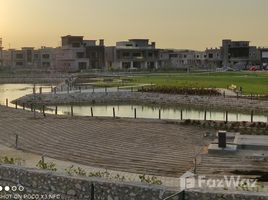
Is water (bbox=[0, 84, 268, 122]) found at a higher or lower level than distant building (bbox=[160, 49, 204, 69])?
lower

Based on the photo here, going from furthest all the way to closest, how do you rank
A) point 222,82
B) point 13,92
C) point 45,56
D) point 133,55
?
1. point 45,56
2. point 133,55
3. point 13,92
4. point 222,82

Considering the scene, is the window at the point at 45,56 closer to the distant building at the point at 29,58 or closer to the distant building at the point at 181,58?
the distant building at the point at 29,58

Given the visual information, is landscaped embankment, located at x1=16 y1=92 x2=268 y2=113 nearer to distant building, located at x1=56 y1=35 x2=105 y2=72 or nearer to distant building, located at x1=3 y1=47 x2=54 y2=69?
distant building, located at x1=56 y1=35 x2=105 y2=72

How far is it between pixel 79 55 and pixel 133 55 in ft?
52.2

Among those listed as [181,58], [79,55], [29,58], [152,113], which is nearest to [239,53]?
[181,58]

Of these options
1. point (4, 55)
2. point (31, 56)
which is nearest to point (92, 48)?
point (31, 56)

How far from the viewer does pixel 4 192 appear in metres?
15.7

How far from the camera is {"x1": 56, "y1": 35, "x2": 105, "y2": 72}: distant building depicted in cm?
14188

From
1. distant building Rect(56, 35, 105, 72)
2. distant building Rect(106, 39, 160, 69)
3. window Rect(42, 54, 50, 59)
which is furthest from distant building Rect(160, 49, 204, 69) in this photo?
→ window Rect(42, 54, 50, 59)

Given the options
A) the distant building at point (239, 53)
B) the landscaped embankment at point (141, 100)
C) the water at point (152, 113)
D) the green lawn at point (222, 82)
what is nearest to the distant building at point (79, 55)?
the distant building at point (239, 53)

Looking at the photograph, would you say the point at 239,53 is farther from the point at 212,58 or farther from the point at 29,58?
the point at 29,58

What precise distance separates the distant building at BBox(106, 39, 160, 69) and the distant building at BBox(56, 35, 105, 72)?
3791mm

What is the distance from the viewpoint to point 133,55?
143000 millimetres

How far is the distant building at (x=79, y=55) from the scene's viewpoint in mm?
141875
